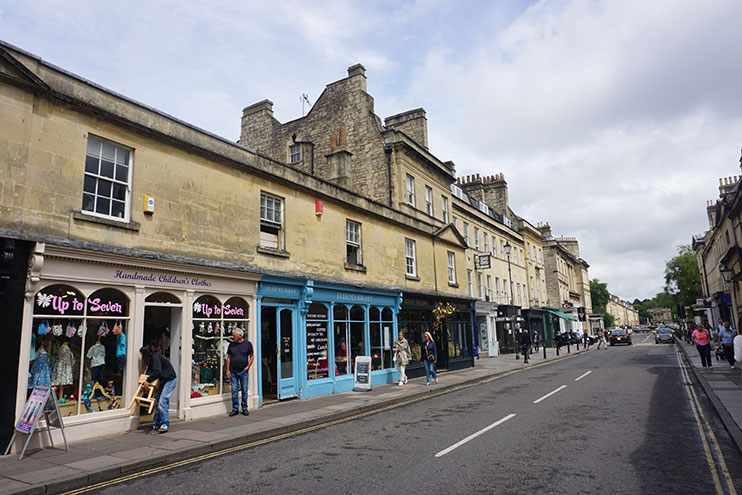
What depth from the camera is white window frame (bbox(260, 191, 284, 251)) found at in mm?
13602

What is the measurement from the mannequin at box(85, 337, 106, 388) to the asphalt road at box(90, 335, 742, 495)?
3595mm

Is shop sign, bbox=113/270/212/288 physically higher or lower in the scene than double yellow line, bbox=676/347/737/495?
higher

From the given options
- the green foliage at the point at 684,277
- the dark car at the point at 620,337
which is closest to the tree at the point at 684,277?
the green foliage at the point at 684,277

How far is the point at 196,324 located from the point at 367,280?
7.70 metres

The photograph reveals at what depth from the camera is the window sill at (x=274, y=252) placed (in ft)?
42.8

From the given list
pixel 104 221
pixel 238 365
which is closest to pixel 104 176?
pixel 104 221

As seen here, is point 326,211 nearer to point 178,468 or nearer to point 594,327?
point 178,468

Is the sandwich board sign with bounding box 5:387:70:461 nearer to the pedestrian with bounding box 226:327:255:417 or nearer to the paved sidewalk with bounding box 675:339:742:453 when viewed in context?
the pedestrian with bounding box 226:327:255:417

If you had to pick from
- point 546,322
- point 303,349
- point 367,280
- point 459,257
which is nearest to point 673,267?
point 546,322

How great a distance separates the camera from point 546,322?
4762cm

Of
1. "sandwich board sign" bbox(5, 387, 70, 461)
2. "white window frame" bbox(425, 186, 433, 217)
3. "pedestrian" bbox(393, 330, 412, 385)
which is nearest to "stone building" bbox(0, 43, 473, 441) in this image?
"sandwich board sign" bbox(5, 387, 70, 461)

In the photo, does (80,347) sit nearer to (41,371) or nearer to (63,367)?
(63,367)

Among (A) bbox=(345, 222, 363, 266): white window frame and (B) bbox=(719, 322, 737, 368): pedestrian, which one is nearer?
(A) bbox=(345, 222, 363, 266): white window frame

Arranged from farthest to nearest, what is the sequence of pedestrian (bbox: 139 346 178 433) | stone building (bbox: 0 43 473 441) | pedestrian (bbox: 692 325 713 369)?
pedestrian (bbox: 692 325 713 369) → pedestrian (bbox: 139 346 178 433) → stone building (bbox: 0 43 473 441)
